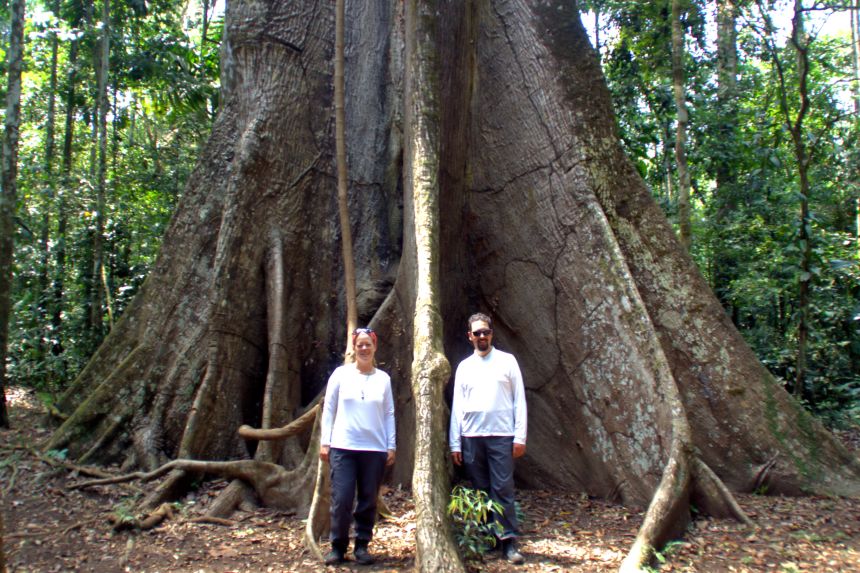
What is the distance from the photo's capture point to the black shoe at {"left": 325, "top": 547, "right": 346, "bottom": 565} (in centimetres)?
448

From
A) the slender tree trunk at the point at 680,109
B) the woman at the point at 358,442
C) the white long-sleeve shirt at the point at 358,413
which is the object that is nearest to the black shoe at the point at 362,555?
the woman at the point at 358,442

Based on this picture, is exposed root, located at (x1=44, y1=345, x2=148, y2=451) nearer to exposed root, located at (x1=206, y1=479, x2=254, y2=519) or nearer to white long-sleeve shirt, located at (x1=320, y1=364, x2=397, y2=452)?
exposed root, located at (x1=206, y1=479, x2=254, y2=519)

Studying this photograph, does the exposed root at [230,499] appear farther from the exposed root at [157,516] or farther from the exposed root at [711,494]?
the exposed root at [711,494]

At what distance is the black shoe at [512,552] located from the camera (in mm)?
4398

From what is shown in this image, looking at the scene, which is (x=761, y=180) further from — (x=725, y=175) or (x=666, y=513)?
(x=666, y=513)

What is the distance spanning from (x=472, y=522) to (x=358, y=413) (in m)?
0.97

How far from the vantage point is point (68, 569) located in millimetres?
4617

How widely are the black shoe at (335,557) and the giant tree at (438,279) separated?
109 centimetres

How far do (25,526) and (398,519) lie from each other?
9.02ft

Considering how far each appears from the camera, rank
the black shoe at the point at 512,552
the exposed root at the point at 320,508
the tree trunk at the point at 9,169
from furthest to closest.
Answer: the tree trunk at the point at 9,169 < the exposed root at the point at 320,508 < the black shoe at the point at 512,552

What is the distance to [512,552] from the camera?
14.6 feet

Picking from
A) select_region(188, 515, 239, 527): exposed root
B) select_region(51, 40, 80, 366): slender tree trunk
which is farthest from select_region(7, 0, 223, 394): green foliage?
select_region(188, 515, 239, 527): exposed root

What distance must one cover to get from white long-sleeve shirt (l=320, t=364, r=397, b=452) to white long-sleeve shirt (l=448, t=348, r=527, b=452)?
0.46 metres

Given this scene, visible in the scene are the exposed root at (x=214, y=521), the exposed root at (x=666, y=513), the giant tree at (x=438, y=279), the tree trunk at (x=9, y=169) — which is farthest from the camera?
the tree trunk at (x=9, y=169)
